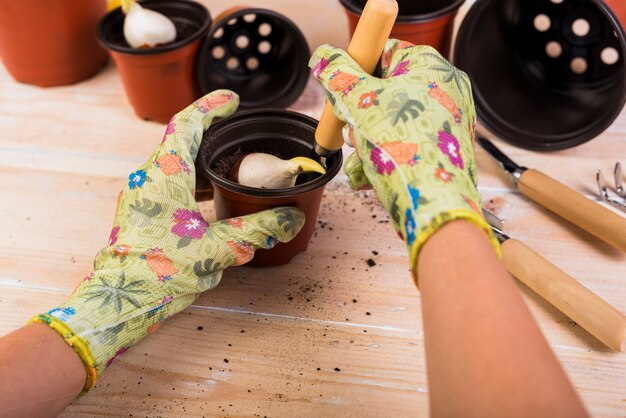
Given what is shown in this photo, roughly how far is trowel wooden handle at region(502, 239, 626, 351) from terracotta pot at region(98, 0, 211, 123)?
0.57 m

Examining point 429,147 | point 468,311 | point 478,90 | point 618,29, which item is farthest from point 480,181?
point 468,311

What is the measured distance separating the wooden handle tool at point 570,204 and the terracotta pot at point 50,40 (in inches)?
29.6

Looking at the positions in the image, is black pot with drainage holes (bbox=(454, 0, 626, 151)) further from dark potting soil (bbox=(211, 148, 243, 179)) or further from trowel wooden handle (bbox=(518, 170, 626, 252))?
dark potting soil (bbox=(211, 148, 243, 179))

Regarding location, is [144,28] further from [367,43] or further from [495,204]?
[495,204]

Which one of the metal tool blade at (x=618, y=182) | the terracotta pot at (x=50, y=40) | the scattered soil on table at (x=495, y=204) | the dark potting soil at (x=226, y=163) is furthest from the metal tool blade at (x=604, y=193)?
the terracotta pot at (x=50, y=40)

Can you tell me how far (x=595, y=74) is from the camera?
0.98 meters

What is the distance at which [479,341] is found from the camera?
417 mm

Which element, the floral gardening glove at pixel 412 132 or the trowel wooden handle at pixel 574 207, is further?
the trowel wooden handle at pixel 574 207

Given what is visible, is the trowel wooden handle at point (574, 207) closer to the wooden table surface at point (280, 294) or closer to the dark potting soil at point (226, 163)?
the wooden table surface at point (280, 294)

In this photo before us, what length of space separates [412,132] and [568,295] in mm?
287

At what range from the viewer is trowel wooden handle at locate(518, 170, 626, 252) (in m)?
0.77

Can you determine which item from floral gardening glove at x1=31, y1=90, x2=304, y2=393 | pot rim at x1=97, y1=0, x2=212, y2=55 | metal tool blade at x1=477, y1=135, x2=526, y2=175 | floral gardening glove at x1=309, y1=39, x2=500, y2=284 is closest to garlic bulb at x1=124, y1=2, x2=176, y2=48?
pot rim at x1=97, y1=0, x2=212, y2=55

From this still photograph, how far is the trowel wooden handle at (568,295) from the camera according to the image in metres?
0.65

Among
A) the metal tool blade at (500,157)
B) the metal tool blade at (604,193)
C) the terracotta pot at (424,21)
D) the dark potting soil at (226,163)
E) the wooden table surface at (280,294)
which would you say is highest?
the terracotta pot at (424,21)
